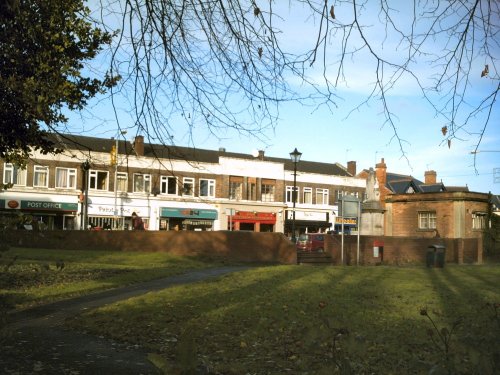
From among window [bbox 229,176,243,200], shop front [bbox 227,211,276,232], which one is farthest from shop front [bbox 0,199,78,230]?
window [bbox 229,176,243,200]

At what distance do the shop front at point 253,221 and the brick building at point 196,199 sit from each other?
10 cm

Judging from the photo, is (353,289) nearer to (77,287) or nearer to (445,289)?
(445,289)

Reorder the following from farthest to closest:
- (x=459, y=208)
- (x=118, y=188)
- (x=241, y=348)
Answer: (x=118, y=188)
(x=459, y=208)
(x=241, y=348)

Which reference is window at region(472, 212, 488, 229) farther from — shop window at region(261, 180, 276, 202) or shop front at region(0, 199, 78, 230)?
shop front at region(0, 199, 78, 230)

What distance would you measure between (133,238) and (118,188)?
23.8 m

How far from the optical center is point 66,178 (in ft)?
158

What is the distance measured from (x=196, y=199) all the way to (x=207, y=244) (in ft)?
75.6

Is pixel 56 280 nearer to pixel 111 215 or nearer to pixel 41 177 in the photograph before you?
pixel 41 177

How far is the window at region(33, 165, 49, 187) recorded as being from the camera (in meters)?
47.0

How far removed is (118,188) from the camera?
5059 cm

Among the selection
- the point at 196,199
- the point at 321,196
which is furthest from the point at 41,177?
the point at 321,196

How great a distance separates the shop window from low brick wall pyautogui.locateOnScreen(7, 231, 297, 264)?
31.1 m

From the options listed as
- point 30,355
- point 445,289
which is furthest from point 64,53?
point 445,289

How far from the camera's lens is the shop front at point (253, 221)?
55.9 metres
